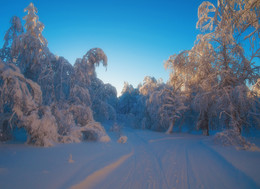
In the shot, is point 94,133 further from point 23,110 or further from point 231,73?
point 231,73

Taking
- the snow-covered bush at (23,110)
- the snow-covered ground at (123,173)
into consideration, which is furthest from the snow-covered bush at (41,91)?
the snow-covered ground at (123,173)

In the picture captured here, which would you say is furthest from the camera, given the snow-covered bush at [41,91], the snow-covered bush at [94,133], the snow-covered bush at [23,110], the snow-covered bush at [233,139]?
the snow-covered bush at [94,133]

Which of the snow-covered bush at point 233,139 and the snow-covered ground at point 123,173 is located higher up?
the snow-covered bush at point 233,139

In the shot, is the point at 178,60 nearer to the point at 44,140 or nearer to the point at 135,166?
the point at 135,166

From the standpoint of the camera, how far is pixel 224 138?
27.1ft

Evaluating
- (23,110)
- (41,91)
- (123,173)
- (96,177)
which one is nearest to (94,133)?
(41,91)

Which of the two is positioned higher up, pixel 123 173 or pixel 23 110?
pixel 23 110

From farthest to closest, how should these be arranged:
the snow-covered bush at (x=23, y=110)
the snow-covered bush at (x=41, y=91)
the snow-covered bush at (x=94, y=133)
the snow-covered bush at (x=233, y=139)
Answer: the snow-covered bush at (x=94, y=133), the snow-covered bush at (x=233, y=139), the snow-covered bush at (x=41, y=91), the snow-covered bush at (x=23, y=110)

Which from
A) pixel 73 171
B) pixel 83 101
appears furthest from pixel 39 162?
pixel 83 101

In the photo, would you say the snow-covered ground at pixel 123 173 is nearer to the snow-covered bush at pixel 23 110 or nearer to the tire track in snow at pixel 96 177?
the tire track in snow at pixel 96 177

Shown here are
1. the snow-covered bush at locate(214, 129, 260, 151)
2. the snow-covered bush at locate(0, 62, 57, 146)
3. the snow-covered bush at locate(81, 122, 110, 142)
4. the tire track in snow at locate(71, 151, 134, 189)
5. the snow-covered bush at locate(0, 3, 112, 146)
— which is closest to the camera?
the tire track in snow at locate(71, 151, 134, 189)

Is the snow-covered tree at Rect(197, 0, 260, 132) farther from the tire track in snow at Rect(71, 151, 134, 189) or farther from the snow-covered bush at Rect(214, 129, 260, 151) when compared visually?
the tire track in snow at Rect(71, 151, 134, 189)

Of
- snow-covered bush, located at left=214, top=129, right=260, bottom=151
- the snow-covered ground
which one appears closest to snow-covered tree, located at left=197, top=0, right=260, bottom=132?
snow-covered bush, located at left=214, top=129, right=260, bottom=151

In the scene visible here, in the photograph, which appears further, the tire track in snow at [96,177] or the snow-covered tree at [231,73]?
the snow-covered tree at [231,73]
